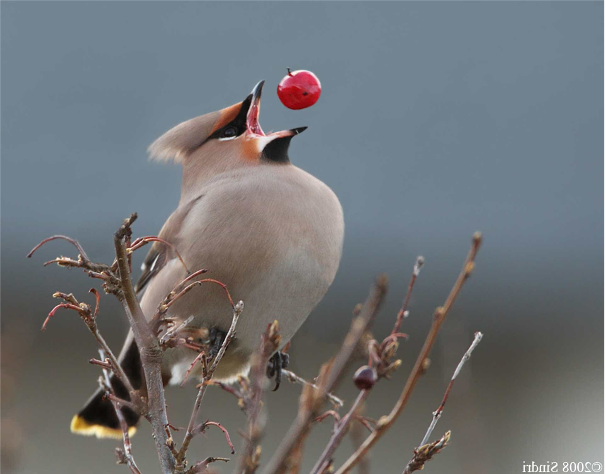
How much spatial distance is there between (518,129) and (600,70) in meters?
2.25

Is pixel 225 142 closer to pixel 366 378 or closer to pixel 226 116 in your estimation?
pixel 226 116

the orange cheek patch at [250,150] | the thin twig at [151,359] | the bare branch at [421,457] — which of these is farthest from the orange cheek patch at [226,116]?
the bare branch at [421,457]

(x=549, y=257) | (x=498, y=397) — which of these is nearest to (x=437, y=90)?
(x=549, y=257)

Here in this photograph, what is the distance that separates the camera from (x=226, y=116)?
3.48m

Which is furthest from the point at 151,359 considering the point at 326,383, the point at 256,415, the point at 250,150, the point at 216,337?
the point at 250,150

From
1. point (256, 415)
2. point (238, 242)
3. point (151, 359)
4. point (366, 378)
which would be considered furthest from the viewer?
point (238, 242)

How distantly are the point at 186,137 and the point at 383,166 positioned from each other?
35.1 ft

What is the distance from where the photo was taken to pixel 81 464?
6.79 m

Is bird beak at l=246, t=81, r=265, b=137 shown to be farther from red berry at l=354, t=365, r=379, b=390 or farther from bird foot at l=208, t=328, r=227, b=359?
red berry at l=354, t=365, r=379, b=390

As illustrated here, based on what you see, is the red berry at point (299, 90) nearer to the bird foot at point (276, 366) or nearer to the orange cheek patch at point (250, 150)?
the orange cheek patch at point (250, 150)

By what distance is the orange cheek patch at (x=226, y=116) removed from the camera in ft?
11.3

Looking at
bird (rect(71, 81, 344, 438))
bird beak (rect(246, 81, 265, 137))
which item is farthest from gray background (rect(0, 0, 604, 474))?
bird beak (rect(246, 81, 265, 137))

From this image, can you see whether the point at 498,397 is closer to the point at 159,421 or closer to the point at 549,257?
the point at 549,257

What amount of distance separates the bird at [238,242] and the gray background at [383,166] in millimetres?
3782
